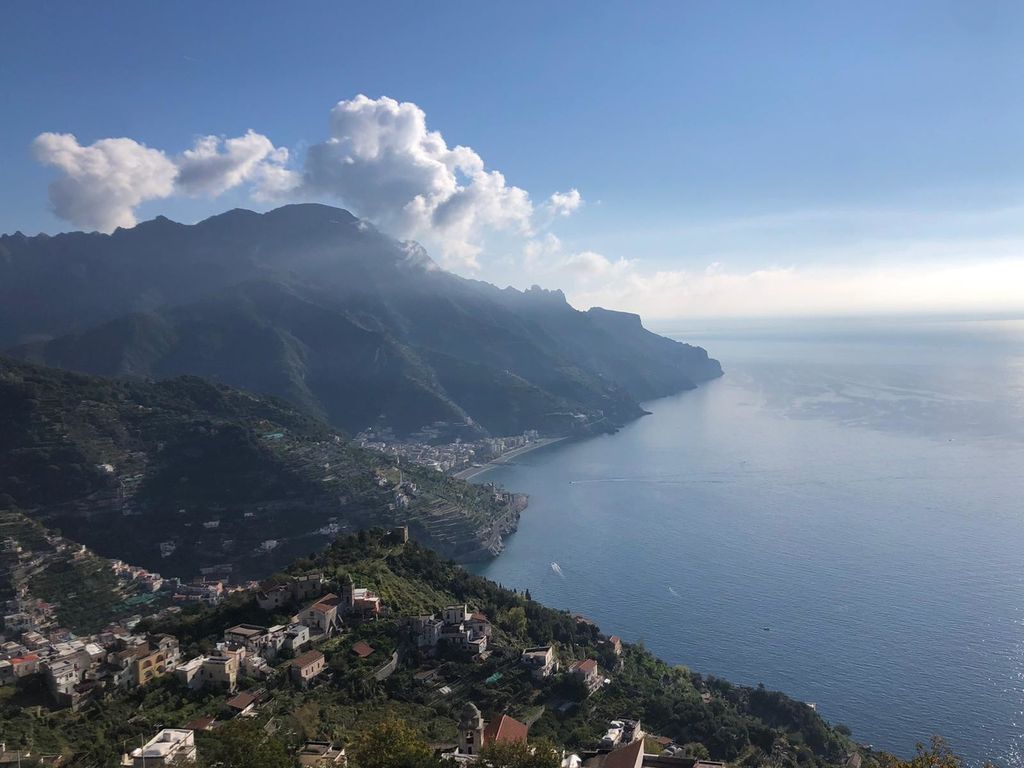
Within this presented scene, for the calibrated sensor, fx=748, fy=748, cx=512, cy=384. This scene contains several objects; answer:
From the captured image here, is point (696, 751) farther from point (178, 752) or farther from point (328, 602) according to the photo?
point (178, 752)

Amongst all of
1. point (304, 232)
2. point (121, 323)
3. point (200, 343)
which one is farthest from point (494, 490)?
point (304, 232)

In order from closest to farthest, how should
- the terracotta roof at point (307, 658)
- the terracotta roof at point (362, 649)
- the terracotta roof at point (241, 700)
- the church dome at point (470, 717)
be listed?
the church dome at point (470, 717) < the terracotta roof at point (241, 700) < the terracotta roof at point (307, 658) < the terracotta roof at point (362, 649)

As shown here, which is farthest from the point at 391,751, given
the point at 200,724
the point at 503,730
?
the point at 200,724

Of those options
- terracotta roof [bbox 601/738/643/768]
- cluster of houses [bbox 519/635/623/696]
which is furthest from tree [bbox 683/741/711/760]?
terracotta roof [bbox 601/738/643/768]

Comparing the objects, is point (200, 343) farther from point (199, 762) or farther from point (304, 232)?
point (199, 762)

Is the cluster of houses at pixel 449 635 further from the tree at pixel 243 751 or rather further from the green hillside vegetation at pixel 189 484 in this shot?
the green hillside vegetation at pixel 189 484

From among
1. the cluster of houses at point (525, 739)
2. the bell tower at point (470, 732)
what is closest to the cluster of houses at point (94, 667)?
the cluster of houses at point (525, 739)
